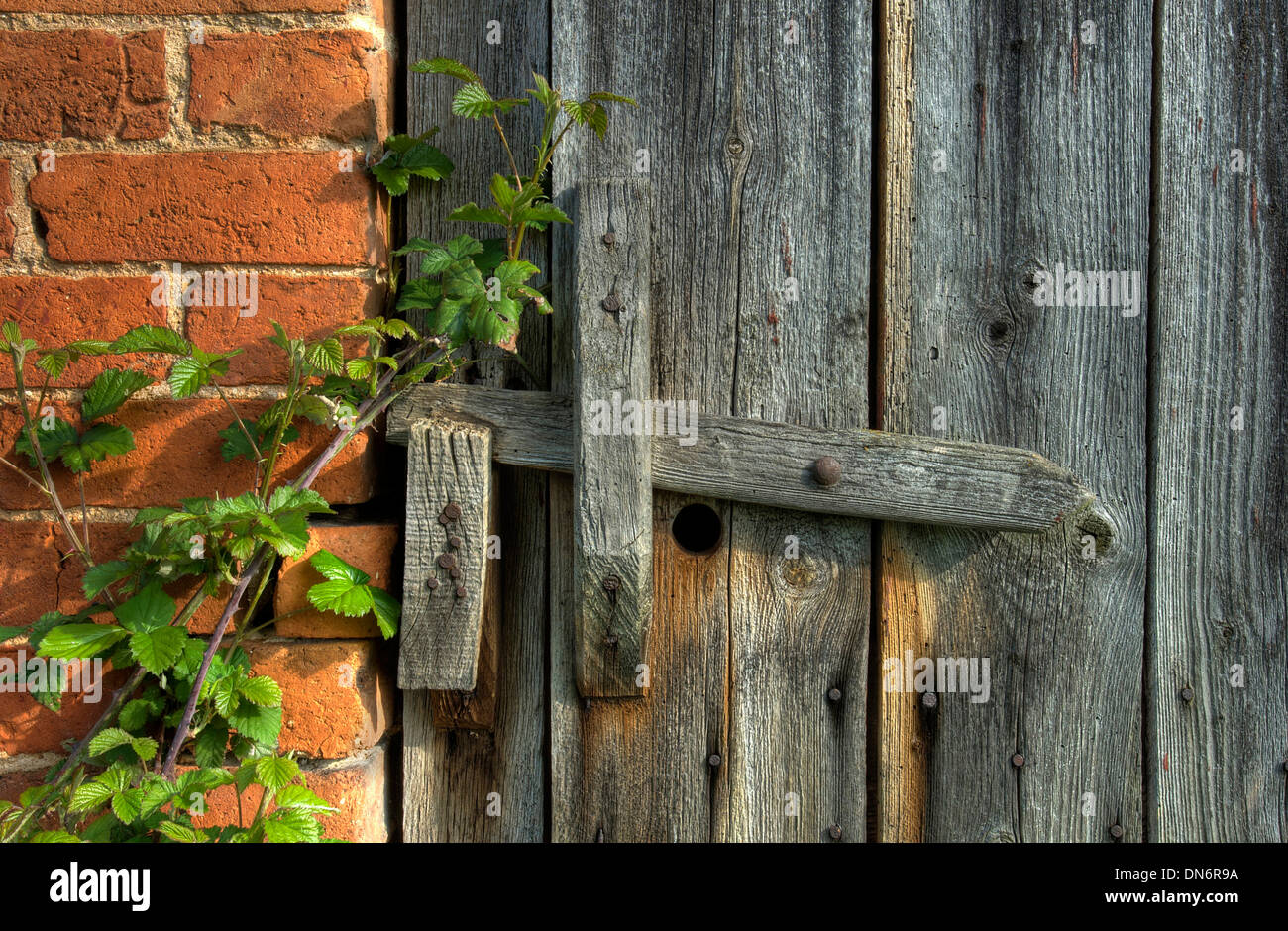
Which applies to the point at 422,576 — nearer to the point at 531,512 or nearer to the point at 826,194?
the point at 531,512

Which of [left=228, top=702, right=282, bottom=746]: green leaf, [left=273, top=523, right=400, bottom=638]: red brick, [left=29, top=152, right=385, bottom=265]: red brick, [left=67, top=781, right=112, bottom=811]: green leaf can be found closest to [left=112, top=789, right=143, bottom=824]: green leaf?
[left=67, top=781, right=112, bottom=811]: green leaf

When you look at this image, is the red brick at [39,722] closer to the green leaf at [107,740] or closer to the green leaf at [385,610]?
the green leaf at [107,740]

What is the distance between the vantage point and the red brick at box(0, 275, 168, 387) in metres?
1.12

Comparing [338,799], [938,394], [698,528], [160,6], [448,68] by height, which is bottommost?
[338,799]

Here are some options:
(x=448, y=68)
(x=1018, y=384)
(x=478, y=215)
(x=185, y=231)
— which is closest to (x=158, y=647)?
(x=185, y=231)

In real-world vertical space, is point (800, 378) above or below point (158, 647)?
above

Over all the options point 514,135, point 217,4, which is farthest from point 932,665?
point 217,4

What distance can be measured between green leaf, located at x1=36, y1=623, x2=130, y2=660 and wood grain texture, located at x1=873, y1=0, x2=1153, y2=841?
3.47 feet

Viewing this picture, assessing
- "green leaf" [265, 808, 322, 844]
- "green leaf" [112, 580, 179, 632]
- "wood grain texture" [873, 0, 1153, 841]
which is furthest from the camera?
"wood grain texture" [873, 0, 1153, 841]

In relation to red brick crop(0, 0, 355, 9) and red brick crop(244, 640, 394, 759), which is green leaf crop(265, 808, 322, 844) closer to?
red brick crop(244, 640, 394, 759)

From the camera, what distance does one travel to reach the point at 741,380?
1.23 meters

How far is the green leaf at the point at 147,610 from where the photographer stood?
1.05 m

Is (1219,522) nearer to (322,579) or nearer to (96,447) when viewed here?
(322,579)

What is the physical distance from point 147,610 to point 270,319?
42cm
